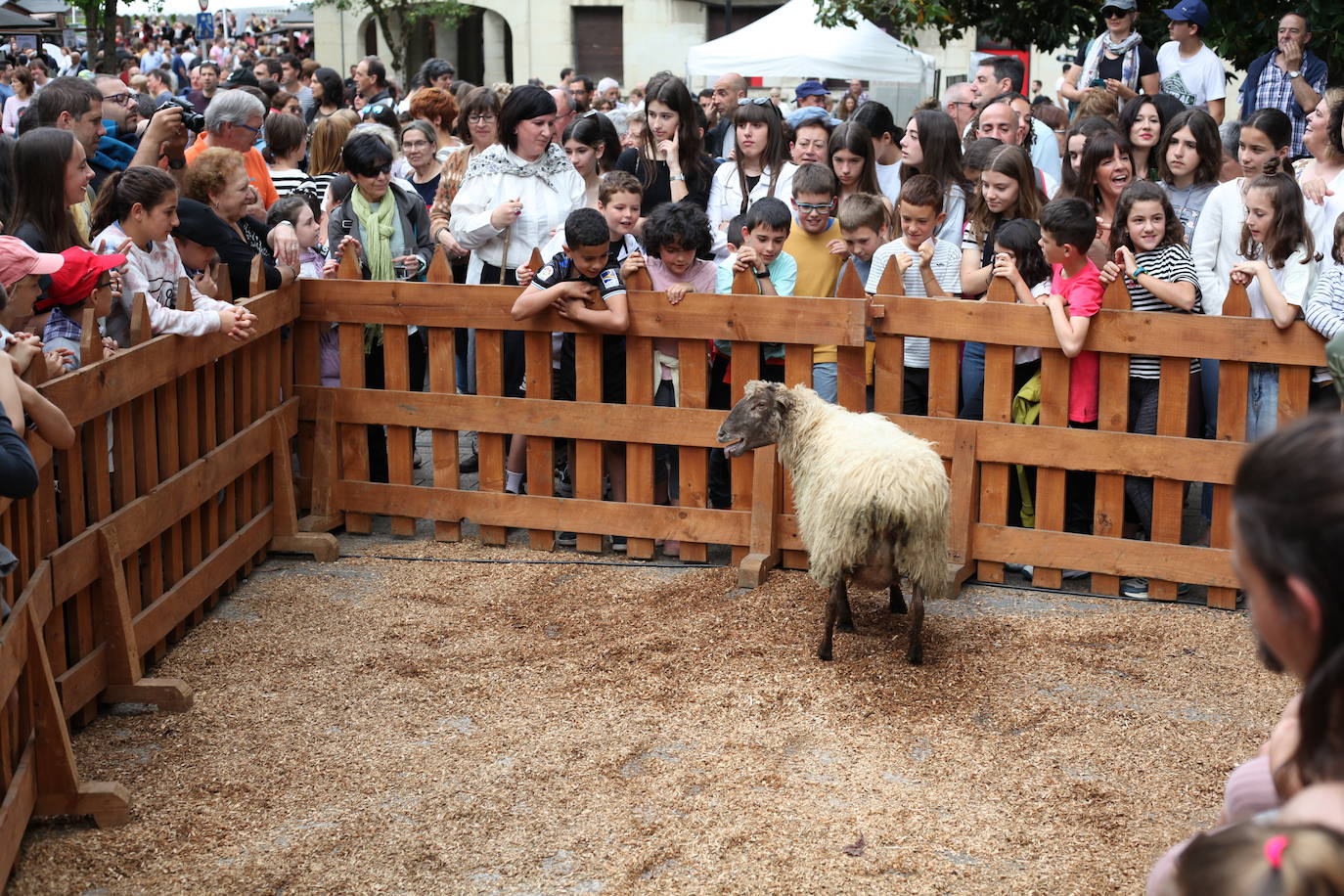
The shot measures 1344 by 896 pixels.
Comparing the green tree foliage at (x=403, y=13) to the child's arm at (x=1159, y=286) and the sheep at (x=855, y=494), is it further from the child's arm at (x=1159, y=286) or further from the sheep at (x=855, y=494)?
the sheep at (x=855, y=494)

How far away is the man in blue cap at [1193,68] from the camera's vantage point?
1114 centimetres

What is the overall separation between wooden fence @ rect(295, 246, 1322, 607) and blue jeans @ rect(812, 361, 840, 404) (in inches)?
4.7

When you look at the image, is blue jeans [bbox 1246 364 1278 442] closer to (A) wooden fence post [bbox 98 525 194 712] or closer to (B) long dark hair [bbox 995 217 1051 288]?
(B) long dark hair [bbox 995 217 1051 288]

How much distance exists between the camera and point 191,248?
21.7ft

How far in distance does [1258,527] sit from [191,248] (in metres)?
5.97

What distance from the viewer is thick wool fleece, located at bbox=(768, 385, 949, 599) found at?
530 centimetres

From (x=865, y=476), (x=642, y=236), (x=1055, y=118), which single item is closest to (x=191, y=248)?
(x=642, y=236)

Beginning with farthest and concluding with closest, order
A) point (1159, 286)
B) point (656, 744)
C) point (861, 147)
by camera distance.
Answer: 1. point (861, 147)
2. point (1159, 286)
3. point (656, 744)

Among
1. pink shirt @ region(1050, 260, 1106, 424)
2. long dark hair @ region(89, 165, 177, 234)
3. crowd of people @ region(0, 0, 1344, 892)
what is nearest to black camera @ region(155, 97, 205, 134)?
crowd of people @ region(0, 0, 1344, 892)

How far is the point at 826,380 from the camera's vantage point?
6.81m

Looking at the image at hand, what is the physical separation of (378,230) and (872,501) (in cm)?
383

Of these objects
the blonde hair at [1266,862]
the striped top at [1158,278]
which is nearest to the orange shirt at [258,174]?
the striped top at [1158,278]

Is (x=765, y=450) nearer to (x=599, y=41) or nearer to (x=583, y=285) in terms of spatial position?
(x=583, y=285)

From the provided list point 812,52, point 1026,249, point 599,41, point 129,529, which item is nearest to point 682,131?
point 1026,249
